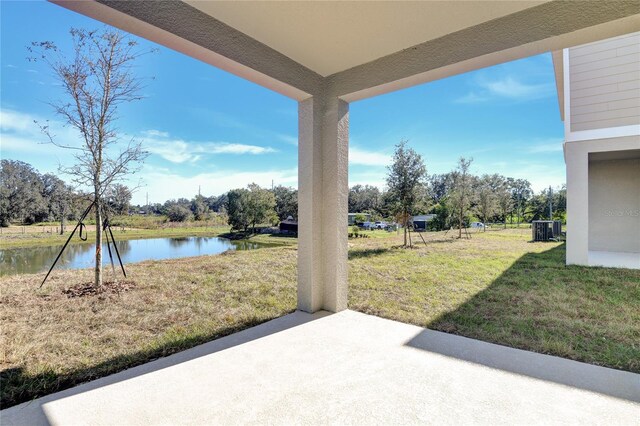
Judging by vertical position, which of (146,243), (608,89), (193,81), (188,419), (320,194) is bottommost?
(188,419)

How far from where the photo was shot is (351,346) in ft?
6.58

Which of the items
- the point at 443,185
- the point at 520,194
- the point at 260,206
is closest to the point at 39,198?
the point at 260,206

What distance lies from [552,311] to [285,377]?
311 cm

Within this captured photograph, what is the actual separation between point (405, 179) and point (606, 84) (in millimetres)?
4292

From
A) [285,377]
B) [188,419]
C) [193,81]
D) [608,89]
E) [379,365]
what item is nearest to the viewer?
[188,419]

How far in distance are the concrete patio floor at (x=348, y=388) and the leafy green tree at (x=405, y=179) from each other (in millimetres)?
6273

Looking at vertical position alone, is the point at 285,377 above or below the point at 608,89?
below

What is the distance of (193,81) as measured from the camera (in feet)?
20.1

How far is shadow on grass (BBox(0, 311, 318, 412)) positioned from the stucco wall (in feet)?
24.3

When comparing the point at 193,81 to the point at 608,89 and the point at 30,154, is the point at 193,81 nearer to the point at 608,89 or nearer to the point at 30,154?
the point at 30,154

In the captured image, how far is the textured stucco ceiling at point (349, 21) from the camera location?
1715 mm

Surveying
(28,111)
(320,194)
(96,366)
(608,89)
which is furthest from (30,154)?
(608,89)

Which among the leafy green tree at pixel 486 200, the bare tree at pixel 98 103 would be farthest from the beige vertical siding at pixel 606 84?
the bare tree at pixel 98 103

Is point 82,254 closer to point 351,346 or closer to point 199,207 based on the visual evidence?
point 351,346
